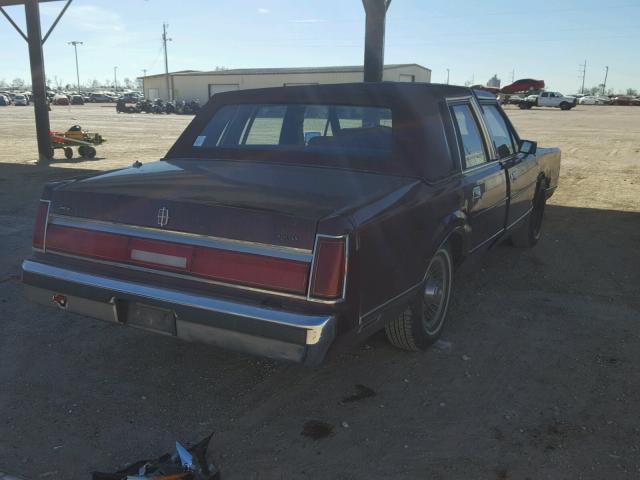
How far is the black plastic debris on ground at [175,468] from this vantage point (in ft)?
7.73

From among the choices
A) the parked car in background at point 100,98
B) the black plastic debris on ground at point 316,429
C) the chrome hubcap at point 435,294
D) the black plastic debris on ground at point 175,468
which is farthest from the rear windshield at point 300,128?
the parked car in background at point 100,98

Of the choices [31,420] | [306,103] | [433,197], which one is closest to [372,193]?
[433,197]

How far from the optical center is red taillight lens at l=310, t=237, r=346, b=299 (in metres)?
2.58

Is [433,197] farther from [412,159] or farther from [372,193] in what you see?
[372,193]

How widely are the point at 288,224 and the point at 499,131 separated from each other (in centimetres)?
304

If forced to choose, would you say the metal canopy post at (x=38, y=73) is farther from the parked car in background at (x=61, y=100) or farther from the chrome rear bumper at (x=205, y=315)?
the parked car in background at (x=61, y=100)

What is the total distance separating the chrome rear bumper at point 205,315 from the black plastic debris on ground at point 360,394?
74cm

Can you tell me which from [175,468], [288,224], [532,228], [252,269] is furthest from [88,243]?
[532,228]

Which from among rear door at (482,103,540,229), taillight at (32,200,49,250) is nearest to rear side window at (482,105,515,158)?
rear door at (482,103,540,229)

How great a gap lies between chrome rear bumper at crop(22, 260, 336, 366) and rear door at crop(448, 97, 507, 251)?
174 cm

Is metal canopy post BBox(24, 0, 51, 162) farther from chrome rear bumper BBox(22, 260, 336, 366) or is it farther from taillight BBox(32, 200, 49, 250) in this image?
chrome rear bumper BBox(22, 260, 336, 366)

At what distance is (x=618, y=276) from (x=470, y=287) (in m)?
1.50

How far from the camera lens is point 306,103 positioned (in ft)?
13.1

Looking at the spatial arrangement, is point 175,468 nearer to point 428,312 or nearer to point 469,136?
point 428,312
